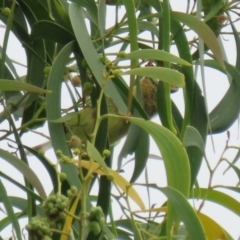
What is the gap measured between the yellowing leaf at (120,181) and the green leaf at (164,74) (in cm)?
9

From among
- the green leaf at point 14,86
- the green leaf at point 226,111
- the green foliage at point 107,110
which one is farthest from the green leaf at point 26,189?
the green leaf at point 226,111

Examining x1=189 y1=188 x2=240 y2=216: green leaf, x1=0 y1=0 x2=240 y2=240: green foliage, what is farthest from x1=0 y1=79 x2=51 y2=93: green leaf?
x1=189 y1=188 x2=240 y2=216: green leaf

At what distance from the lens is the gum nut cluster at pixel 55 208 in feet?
1.92

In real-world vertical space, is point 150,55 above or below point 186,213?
above

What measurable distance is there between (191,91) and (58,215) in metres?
0.27

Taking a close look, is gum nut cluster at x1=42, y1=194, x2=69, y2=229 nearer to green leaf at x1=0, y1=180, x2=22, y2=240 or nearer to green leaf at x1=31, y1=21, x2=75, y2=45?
green leaf at x1=0, y1=180, x2=22, y2=240

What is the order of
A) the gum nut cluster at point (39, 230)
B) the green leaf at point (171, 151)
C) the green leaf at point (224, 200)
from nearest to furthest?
the gum nut cluster at point (39, 230), the green leaf at point (171, 151), the green leaf at point (224, 200)

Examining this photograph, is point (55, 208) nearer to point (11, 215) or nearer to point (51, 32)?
point (11, 215)

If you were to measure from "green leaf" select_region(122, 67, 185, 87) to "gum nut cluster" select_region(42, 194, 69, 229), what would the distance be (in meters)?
0.15

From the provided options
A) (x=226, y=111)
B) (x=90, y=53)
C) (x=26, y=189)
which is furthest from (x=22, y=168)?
(x=226, y=111)

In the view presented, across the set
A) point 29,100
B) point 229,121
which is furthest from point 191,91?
point 29,100

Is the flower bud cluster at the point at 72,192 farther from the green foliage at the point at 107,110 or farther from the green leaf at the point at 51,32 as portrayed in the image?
the green leaf at the point at 51,32

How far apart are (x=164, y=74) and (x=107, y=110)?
5.7 inches

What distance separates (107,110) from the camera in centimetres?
80
